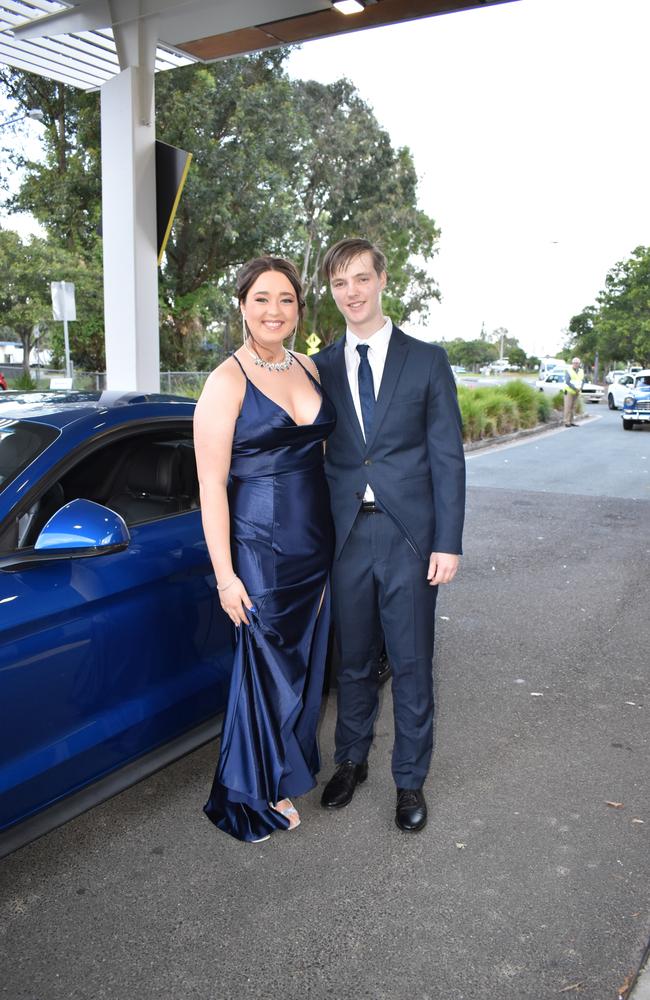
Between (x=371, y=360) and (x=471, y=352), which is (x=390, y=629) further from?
(x=471, y=352)

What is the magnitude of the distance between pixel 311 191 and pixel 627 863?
109 ft

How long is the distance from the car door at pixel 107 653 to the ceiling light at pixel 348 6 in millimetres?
4683

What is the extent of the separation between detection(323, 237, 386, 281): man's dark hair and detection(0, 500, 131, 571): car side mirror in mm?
1157

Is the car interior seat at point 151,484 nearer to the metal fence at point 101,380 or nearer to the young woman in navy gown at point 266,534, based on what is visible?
the young woman in navy gown at point 266,534

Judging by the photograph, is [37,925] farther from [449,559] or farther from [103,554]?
[449,559]

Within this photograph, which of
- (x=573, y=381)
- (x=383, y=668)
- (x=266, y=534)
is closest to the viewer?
(x=266, y=534)

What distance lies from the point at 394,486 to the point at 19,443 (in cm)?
127

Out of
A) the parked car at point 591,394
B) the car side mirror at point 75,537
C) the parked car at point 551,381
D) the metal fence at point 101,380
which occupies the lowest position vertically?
the parked car at point 591,394

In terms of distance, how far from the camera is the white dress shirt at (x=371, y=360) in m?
2.98

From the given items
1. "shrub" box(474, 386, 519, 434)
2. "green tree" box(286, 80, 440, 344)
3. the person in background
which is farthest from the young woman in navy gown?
"green tree" box(286, 80, 440, 344)

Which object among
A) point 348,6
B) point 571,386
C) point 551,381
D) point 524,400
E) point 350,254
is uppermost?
point 348,6

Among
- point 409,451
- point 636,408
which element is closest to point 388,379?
point 409,451

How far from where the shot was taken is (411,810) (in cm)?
313

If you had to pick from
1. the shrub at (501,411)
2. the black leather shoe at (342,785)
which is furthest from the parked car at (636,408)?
the black leather shoe at (342,785)
